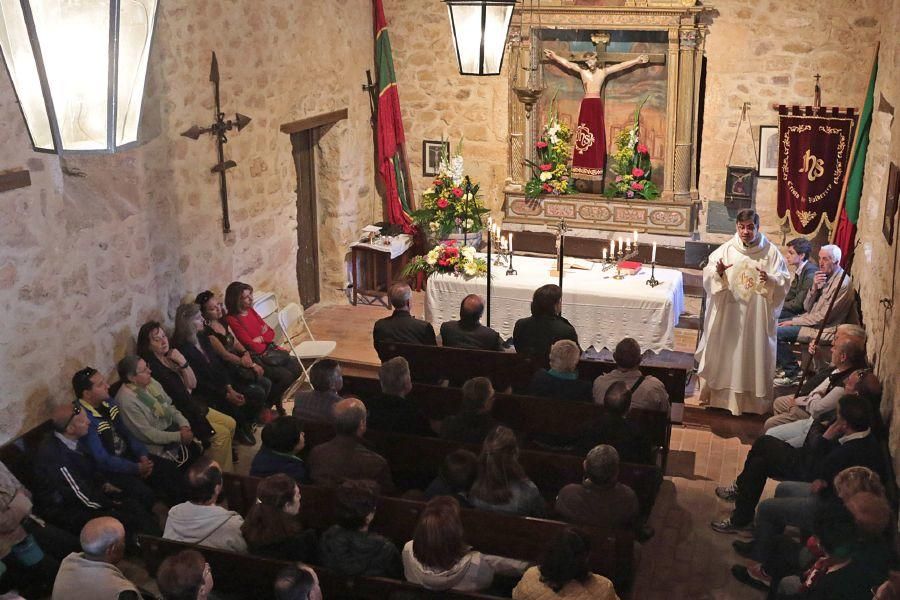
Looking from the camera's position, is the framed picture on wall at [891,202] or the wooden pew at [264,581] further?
the framed picture on wall at [891,202]

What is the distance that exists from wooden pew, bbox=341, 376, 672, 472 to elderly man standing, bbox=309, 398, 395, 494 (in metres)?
0.85

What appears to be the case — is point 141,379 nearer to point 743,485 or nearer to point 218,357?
point 218,357

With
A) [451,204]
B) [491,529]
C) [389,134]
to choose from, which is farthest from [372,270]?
[491,529]

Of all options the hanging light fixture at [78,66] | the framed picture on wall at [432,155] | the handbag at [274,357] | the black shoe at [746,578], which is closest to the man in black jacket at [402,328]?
the handbag at [274,357]

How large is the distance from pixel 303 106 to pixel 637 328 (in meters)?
3.82

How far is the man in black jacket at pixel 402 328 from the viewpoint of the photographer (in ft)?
23.9

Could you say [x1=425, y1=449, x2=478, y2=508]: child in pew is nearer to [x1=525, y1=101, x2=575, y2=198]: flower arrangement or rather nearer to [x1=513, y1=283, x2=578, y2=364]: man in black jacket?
[x1=513, y1=283, x2=578, y2=364]: man in black jacket

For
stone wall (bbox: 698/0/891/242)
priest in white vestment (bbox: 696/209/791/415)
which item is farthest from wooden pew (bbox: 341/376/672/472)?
stone wall (bbox: 698/0/891/242)

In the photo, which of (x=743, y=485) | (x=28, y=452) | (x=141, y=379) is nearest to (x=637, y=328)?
(x=743, y=485)

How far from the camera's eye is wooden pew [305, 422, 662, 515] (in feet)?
17.5

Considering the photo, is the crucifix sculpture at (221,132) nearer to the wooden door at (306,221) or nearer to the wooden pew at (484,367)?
the wooden door at (306,221)

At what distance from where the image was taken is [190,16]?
7.56m

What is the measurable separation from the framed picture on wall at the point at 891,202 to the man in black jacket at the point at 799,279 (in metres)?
1.74

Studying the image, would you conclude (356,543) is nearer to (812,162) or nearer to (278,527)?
(278,527)
